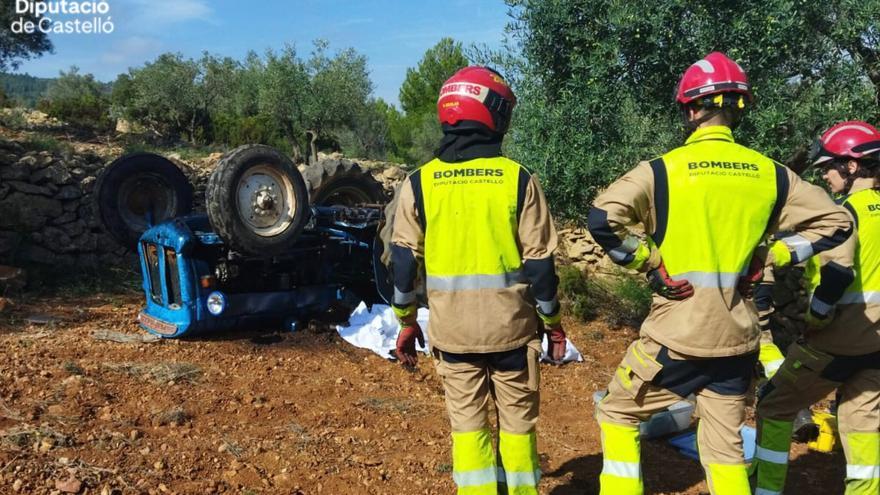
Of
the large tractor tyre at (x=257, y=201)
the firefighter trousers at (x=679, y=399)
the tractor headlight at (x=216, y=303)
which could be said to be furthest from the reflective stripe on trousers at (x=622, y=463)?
the tractor headlight at (x=216, y=303)

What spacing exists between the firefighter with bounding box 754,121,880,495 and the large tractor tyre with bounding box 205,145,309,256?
396 cm

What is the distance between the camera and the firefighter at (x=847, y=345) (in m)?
3.32

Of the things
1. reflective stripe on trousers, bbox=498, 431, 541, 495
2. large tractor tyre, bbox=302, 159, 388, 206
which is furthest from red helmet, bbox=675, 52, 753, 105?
large tractor tyre, bbox=302, 159, 388, 206

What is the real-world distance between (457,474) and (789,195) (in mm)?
1778

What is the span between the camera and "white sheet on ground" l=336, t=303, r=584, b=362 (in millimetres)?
6230

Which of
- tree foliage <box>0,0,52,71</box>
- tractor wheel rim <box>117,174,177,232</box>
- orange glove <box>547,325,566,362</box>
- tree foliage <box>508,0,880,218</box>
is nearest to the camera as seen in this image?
orange glove <box>547,325,566,362</box>

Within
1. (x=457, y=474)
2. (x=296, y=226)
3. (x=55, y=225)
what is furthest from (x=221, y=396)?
(x=55, y=225)

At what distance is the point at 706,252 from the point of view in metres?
2.71

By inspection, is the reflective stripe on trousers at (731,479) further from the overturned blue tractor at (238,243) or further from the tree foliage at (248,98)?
the tree foliage at (248,98)

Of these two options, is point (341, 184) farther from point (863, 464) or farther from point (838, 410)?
point (863, 464)

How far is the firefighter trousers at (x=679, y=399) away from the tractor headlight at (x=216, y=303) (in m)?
3.89

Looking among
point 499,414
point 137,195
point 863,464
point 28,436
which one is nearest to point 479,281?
point 499,414

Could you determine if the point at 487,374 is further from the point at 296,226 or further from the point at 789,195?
the point at 296,226

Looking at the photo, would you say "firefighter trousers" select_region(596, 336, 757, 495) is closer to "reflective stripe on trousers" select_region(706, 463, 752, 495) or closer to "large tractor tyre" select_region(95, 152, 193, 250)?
"reflective stripe on trousers" select_region(706, 463, 752, 495)
